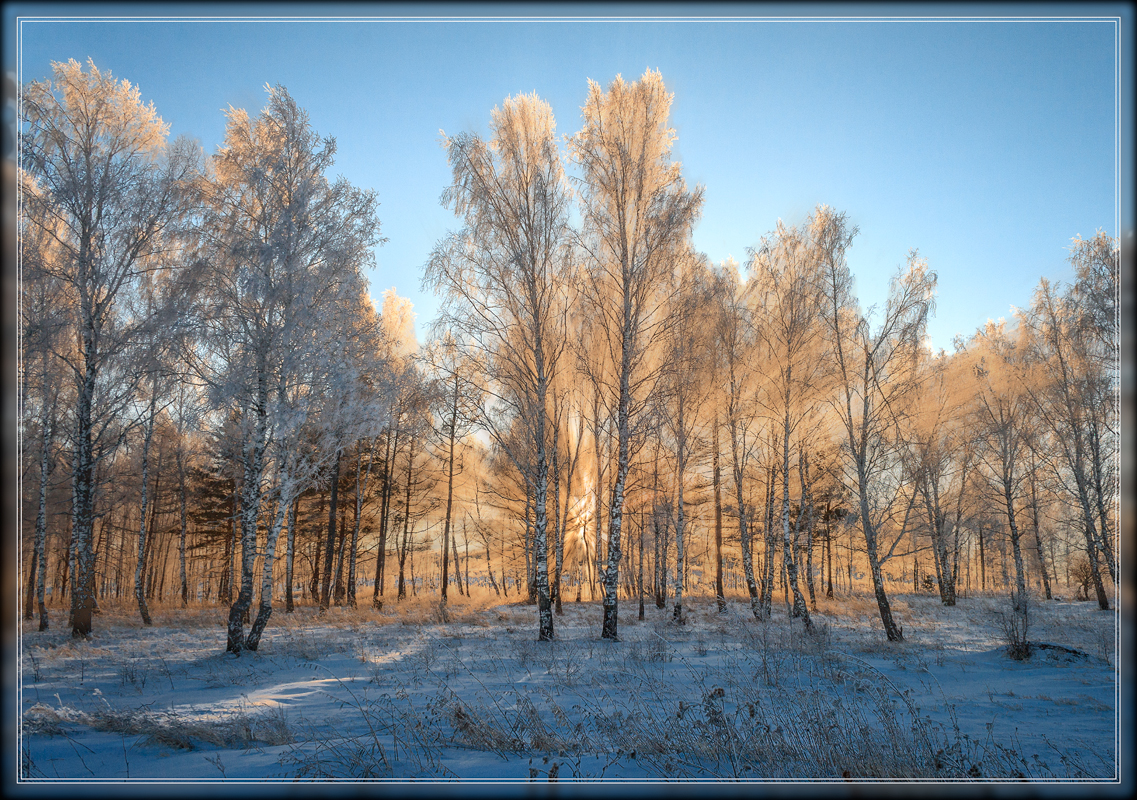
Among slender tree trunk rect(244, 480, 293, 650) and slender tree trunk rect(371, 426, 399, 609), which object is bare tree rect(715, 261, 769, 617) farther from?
slender tree trunk rect(371, 426, 399, 609)

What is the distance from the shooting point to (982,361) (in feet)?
59.5

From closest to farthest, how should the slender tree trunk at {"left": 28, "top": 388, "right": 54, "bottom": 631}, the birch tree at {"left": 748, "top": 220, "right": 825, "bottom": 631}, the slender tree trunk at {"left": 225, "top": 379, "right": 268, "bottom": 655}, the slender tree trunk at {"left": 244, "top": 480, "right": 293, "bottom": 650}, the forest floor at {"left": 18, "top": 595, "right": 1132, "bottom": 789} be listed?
1. the forest floor at {"left": 18, "top": 595, "right": 1132, "bottom": 789}
2. the slender tree trunk at {"left": 225, "top": 379, "right": 268, "bottom": 655}
3. the slender tree trunk at {"left": 244, "top": 480, "right": 293, "bottom": 650}
4. the slender tree trunk at {"left": 28, "top": 388, "right": 54, "bottom": 631}
5. the birch tree at {"left": 748, "top": 220, "right": 825, "bottom": 631}

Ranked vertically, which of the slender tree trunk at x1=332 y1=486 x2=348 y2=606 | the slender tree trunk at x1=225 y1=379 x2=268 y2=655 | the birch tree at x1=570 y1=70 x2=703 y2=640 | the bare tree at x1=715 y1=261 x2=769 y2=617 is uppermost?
the birch tree at x1=570 y1=70 x2=703 y2=640

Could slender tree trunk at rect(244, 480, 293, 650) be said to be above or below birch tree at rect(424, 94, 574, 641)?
below

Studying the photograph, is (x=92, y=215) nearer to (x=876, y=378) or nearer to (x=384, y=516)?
(x=384, y=516)

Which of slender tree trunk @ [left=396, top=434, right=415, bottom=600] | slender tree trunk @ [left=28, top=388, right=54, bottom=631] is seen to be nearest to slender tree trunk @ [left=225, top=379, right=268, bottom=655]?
slender tree trunk @ [left=28, top=388, right=54, bottom=631]

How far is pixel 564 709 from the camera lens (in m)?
5.53

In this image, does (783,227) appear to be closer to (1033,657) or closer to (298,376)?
(1033,657)

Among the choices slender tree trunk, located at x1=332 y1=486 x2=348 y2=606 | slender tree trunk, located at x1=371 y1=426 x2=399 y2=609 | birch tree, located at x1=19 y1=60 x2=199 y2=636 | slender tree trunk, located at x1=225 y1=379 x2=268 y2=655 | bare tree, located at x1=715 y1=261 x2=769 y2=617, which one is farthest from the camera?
slender tree trunk, located at x1=332 y1=486 x2=348 y2=606

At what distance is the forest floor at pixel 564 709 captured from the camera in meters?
3.94

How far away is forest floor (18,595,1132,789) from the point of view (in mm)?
3941

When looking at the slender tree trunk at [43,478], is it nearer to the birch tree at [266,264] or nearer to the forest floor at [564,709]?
the forest floor at [564,709]

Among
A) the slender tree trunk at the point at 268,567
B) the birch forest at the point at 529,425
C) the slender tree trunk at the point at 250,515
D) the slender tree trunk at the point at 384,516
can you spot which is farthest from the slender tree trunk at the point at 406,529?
the slender tree trunk at the point at 250,515

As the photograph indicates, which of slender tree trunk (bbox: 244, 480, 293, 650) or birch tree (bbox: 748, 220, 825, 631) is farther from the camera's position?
birch tree (bbox: 748, 220, 825, 631)
